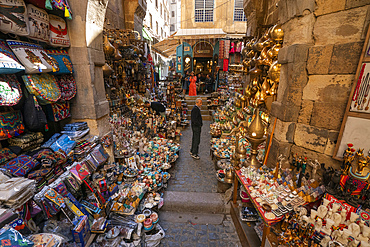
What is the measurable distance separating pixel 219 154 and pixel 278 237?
3.02 m

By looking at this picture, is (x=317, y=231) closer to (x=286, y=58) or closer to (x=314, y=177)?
(x=314, y=177)

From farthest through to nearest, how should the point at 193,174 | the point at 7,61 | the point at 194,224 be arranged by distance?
1. the point at 193,174
2. the point at 194,224
3. the point at 7,61

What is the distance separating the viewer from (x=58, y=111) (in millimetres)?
3066

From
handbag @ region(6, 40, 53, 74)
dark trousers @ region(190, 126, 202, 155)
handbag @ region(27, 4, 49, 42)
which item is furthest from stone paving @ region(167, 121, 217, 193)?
handbag @ region(27, 4, 49, 42)

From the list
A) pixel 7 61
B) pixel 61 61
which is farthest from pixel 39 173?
pixel 61 61

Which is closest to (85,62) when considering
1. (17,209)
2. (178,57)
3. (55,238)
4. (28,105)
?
(28,105)

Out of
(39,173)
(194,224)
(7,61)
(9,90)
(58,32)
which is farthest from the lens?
(194,224)

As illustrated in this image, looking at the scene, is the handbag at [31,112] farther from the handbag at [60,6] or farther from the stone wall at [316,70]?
the stone wall at [316,70]

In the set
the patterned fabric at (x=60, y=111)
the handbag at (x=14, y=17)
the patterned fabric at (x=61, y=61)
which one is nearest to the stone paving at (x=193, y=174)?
the patterned fabric at (x=60, y=111)

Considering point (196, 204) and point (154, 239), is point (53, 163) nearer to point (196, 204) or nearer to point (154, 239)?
point (154, 239)

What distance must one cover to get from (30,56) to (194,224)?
4021mm

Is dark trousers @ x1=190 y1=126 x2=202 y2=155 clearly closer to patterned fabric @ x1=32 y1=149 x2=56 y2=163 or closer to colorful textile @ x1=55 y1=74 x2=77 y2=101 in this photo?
colorful textile @ x1=55 y1=74 x2=77 y2=101

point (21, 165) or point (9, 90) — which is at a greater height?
point (9, 90)

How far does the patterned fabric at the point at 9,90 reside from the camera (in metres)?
1.97
